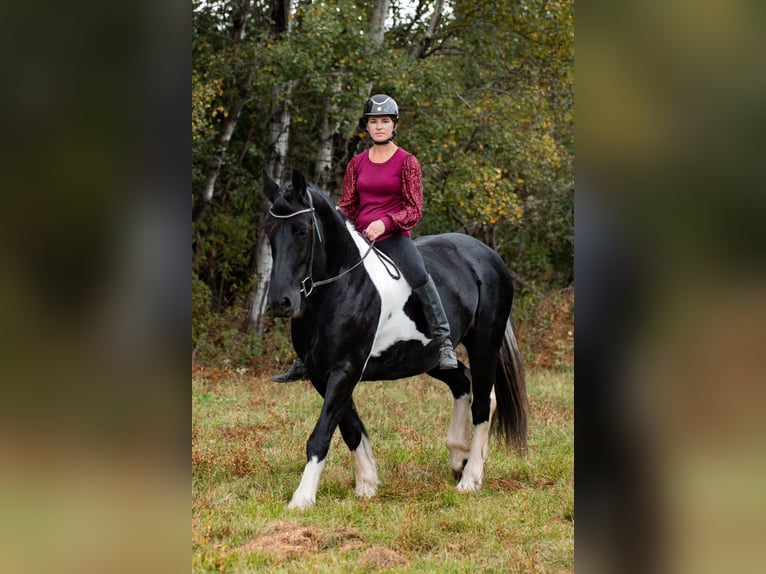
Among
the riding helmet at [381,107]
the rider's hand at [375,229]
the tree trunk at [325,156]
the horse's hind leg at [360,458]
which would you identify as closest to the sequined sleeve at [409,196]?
the rider's hand at [375,229]

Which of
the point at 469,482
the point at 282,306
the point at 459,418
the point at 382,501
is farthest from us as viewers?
the point at 459,418

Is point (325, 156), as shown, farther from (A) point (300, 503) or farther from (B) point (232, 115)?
(A) point (300, 503)

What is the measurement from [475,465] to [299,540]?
1.92m

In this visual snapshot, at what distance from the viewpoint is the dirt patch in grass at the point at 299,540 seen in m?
4.04

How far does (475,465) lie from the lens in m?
5.77

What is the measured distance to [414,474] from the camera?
595 centimetres

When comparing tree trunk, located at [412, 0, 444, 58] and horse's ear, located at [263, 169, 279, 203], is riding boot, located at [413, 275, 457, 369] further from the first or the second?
tree trunk, located at [412, 0, 444, 58]

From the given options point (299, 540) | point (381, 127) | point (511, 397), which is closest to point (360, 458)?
point (299, 540)

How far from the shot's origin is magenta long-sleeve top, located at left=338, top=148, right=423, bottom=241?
5.46 m

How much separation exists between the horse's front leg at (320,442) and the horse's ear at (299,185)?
1.21 meters

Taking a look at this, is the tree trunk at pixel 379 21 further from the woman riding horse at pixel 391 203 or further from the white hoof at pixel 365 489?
the white hoof at pixel 365 489
